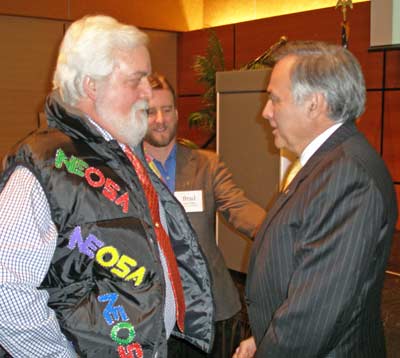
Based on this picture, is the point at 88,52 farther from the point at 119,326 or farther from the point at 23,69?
the point at 23,69

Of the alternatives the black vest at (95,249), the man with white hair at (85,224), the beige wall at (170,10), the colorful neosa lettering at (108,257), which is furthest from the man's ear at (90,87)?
the beige wall at (170,10)

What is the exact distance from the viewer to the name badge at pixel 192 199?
6.92 feet

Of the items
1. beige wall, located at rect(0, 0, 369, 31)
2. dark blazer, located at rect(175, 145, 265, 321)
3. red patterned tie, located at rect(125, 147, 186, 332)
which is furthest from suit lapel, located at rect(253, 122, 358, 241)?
beige wall, located at rect(0, 0, 369, 31)

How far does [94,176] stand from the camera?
3.93 ft

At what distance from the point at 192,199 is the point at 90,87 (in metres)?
0.90

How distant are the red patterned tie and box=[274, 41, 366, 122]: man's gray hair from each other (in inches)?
18.9

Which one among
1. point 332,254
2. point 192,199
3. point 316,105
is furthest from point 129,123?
point 192,199

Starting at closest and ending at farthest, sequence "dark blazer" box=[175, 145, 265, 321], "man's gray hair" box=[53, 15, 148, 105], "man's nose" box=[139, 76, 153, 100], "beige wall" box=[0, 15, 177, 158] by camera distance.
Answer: "man's gray hair" box=[53, 15, 148, 105]
"man's nose" box=[139, 76, 153, 100]
"dark blazer" box=[175, 145, 265, 321]
"beige wall" box=[0, 15, 177, 158]

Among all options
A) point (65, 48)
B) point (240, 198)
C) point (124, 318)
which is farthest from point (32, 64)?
point (124, 318)

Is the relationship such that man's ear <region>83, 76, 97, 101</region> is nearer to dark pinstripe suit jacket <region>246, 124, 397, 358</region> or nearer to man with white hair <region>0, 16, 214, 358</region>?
man with white hair <region>0, 16, 214, 358</region>

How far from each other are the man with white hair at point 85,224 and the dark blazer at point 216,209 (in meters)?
0.70

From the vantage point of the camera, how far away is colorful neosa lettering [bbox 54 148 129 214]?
1.17 metres

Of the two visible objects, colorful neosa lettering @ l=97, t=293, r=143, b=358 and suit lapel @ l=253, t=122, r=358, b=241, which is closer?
colorful neosa lettering @ l=97, t=293, r=143, b=358

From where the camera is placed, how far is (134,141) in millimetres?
1419
